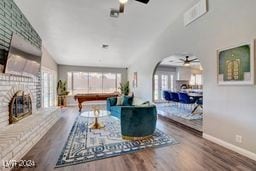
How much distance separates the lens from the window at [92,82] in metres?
9.32

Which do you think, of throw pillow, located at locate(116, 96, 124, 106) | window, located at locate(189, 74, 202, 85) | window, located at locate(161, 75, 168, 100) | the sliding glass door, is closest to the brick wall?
throw pillow, located at locate(116, 96, 124, 106)

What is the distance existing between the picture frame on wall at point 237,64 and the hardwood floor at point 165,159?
1324 mm

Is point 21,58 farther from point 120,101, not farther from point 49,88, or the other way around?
point 49,88

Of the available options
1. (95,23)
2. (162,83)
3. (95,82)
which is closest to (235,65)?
(95,23)

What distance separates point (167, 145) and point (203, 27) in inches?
109

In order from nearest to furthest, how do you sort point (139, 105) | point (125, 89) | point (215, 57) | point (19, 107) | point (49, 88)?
point (215, 57)
point (19, 107)
point (139, 105)
point (49, 88)
point (125, 89)

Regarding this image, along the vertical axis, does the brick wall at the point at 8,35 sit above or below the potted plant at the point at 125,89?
above

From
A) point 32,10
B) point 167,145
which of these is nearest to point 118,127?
point 167,145

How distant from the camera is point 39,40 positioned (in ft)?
17.2

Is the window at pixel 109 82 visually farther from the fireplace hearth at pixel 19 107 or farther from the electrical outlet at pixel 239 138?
the electrical outlet at pixel 239 138

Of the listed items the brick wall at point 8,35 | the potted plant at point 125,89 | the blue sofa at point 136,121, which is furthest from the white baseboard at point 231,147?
Answer: the potted plant at point 125,89

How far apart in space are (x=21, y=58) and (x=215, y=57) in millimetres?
4160

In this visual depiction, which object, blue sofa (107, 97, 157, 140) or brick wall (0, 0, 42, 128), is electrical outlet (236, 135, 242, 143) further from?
brick wall (0, 0, 42, 128)

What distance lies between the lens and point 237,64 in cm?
285
